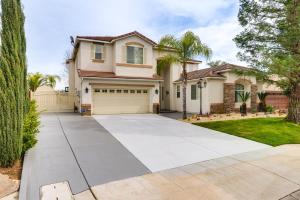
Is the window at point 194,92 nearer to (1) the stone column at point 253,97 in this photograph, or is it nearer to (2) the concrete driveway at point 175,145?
(1) the stone column at point 253,97

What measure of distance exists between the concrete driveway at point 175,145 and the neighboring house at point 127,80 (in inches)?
242

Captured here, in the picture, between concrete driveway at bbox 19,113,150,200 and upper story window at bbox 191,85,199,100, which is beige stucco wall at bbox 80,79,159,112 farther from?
concrete driveway at bbox 19,113,150,200

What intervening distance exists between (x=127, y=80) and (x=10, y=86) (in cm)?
1144

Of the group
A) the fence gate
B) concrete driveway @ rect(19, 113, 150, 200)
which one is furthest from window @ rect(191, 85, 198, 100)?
concrete driveway @ rect(19, 113, 150, 200)

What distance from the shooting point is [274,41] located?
1214 cm

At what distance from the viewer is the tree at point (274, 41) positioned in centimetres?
1125

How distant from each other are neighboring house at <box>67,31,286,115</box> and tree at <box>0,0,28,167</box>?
947 centimetres

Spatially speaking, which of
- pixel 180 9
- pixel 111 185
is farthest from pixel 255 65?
pixel 111 185

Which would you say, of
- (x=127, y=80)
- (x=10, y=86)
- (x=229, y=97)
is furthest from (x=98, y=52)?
(x=10, y=86)

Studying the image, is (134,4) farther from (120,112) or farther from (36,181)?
(36,181)

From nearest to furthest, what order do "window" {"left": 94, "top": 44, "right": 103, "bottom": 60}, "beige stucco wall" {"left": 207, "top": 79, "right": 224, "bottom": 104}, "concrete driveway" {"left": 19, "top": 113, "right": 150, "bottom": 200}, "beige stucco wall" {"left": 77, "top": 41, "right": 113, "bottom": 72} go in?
"concrete driveway" {"left": 19, "top": 113, "right": 150, "bottom": 200}, "beige stucco wall" {"left": 77, "top": 41, "right": 113, "bottom": 72}, "window" {"left": 94, "top": 44, "right": 103, "bottom": 60}, "beige stucco wall" {"left": 207, "top": 79, "right": 224, "bottom": 104}

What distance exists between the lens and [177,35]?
14.4 m

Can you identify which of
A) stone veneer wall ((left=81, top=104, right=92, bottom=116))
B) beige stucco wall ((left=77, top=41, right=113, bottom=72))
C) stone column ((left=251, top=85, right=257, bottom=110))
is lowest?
stone veneer wall ((left=81, top=104, right=92, bottom=116))

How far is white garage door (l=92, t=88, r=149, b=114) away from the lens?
16344mm
